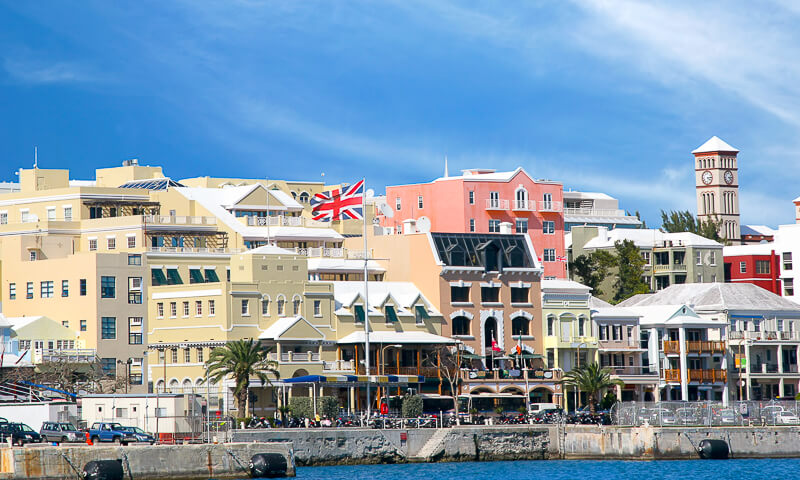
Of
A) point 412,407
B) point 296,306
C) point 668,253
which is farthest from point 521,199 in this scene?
point 412,407

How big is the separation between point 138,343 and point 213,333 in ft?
23.1

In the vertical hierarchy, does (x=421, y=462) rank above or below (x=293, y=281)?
below

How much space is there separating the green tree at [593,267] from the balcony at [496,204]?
8.08 metres

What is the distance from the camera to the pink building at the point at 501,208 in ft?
491

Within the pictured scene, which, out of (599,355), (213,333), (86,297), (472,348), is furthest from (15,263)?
(599,355)

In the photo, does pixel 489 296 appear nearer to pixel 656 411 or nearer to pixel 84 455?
pixel 656 411

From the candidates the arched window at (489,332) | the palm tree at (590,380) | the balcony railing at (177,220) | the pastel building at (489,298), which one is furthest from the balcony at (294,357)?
the palm tree at (590,380)

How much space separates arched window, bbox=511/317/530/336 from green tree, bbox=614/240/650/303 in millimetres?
26280

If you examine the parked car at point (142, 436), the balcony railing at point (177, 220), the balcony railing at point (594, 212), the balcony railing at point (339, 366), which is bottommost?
the parked car at point (142, 436)

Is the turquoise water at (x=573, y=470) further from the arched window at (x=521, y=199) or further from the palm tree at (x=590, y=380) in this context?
the arched window at (x=521, y=199)

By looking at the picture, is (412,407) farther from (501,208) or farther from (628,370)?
(501,208)

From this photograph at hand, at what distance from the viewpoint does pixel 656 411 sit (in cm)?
10062

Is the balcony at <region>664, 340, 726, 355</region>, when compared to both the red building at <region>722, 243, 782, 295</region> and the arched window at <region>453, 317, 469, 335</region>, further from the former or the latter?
the red building at <region>722, 243, 782, 295</region>

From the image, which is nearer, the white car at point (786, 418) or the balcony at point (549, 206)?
the white car at point (786, 418)
